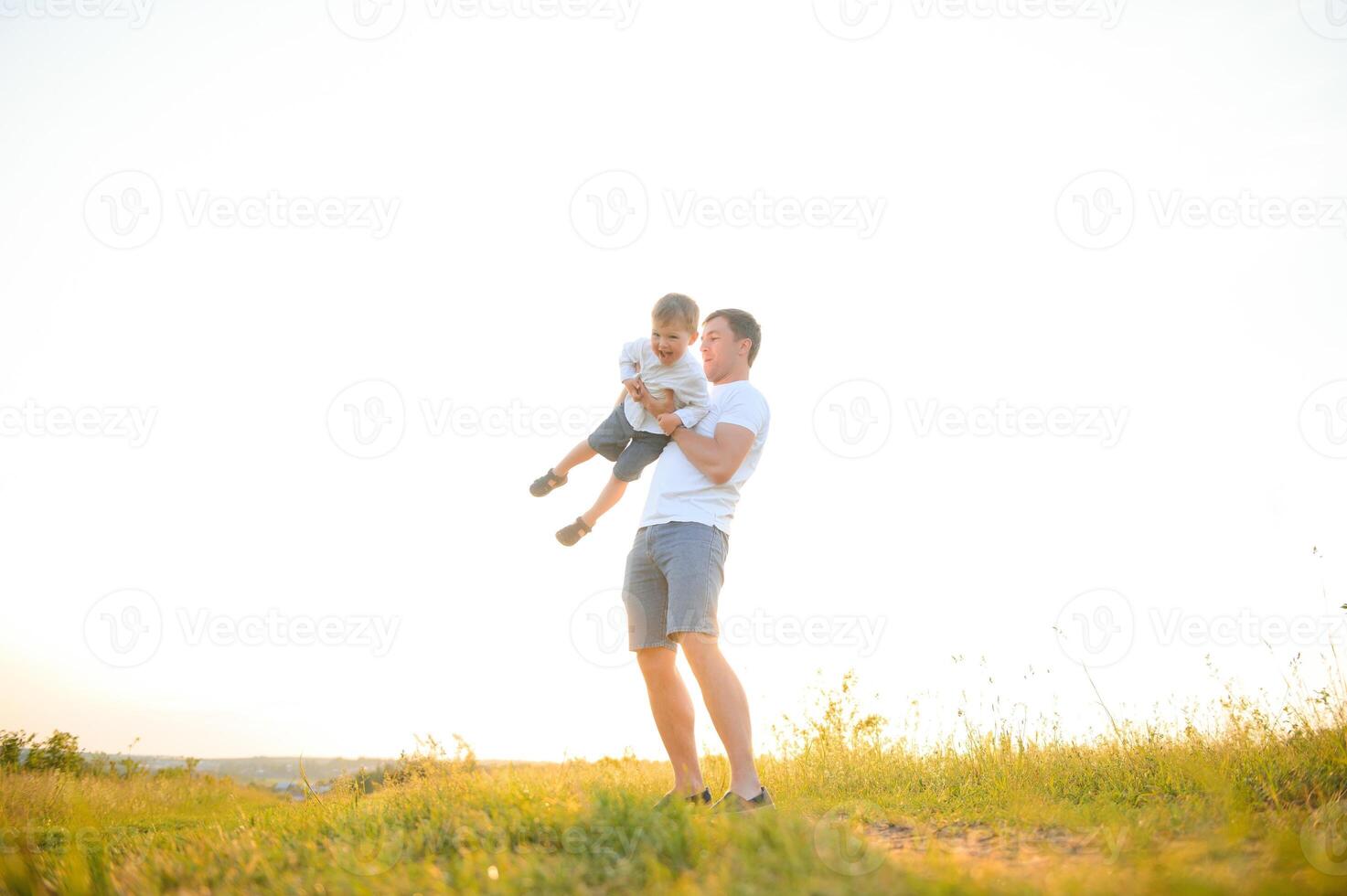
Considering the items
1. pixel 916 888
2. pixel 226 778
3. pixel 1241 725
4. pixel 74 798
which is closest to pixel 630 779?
pixel 1241 725

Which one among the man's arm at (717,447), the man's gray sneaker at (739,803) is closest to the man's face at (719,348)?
the man's arm at (717,447)

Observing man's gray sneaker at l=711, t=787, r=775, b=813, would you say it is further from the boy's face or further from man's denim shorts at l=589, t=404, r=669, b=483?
the boy's face

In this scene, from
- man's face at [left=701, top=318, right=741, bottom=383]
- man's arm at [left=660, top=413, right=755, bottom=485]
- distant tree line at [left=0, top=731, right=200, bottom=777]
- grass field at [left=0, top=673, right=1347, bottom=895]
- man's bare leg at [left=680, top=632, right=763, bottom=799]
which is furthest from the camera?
distant tree line at [left=0, top=731, right=200, bottom=777]

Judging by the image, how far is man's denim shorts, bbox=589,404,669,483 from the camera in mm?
4793

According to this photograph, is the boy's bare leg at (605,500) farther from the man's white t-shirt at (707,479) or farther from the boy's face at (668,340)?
the boy's face at (668,340)

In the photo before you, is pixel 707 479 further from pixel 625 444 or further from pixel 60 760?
pixel 60 760

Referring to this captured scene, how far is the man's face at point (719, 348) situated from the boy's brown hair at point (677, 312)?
0.19 meters

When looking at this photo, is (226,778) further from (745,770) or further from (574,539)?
(745,770)

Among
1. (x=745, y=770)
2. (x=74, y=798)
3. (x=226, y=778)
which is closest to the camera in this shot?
(x=745, y=770)

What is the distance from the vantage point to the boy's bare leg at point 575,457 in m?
4.96

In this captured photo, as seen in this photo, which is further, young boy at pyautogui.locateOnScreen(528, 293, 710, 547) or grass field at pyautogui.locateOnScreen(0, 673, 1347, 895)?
young boy at pyautogui.locateOnScreen(528, 293, 710, 547)

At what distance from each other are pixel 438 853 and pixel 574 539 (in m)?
1.96

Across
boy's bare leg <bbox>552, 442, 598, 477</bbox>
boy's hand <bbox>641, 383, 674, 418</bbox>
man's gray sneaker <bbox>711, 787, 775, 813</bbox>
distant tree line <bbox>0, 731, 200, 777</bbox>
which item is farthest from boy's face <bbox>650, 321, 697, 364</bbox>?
distant tree line <bbox>0, 731, 200, 777</bbox>

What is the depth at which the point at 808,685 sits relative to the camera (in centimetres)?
706
